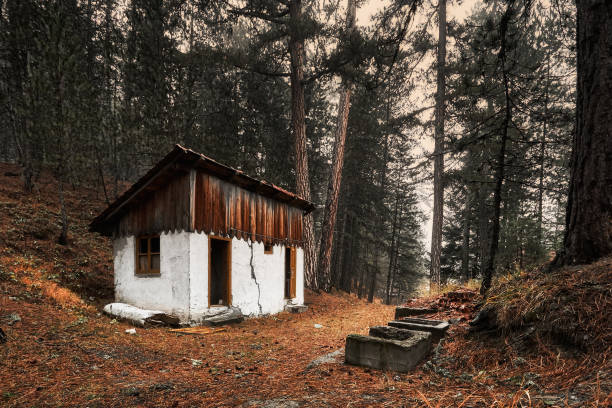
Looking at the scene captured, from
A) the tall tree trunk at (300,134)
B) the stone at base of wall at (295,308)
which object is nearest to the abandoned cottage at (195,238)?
the stone at base of wall at (295,308)

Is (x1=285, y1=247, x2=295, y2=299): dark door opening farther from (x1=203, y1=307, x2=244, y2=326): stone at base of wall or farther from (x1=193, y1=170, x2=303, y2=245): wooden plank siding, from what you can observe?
(x1=203, y1=307, x2=244, y2=326): stone at base of wall

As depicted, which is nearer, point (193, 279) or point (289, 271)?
point (193, 279)

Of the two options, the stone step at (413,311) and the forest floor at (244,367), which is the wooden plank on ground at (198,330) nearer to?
the forest floor at (244,367)

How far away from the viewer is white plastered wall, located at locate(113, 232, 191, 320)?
8.58 meters

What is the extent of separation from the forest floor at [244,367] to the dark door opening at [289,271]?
3.46 meters

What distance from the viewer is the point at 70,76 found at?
12648 millimetres

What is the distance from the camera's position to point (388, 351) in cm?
398

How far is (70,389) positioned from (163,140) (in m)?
12.6

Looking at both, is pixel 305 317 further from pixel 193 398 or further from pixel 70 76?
pixel 70 76

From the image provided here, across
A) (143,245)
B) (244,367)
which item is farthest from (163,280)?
(244,367)

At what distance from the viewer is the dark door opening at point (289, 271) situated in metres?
12.9

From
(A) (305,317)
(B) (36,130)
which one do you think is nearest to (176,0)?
(B) (36,130)

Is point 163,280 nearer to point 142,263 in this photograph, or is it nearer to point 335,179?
point 142,263

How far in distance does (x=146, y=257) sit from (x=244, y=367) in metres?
6.70
